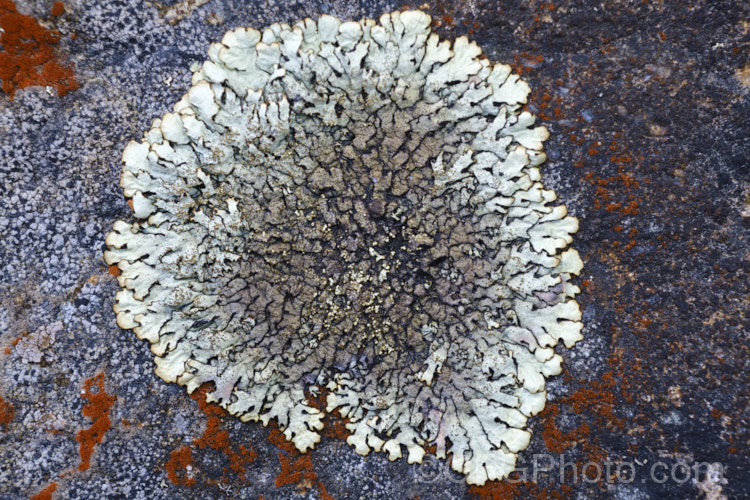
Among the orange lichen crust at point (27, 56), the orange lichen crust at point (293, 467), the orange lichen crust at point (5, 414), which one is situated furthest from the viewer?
the orange lichen crust at point (293, 467)

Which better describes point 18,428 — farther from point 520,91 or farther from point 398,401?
point 520,91

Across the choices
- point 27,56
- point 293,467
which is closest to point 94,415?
point 293,467

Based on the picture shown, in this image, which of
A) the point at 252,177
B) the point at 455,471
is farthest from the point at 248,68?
the point at 455,471

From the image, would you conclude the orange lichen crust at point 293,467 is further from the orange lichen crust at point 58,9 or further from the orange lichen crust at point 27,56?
the orange lichen crust at point 58,9

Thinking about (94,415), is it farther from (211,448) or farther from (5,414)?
(211,448)

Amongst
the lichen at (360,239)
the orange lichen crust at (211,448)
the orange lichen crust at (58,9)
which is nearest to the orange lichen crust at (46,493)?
the orange lichen crust at (211,448)

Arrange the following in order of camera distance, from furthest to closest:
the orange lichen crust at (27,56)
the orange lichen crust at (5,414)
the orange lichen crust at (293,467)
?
the orange lichen crust at (293,467) → the orange lichen crust at (5,414) → the orange lichen crust at (27,56)

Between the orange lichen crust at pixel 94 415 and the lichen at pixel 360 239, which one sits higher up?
the lichen at pixel 360 239
